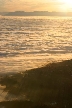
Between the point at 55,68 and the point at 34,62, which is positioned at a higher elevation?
the point at 55,68

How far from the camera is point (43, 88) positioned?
18.3m

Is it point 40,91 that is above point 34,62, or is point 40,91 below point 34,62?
above

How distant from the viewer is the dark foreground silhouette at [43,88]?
16.5 m

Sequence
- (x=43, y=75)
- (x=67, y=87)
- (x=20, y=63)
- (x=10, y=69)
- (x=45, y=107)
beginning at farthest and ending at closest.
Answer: (x=20, y=63) < (x=10, y=69) < (x=43, y=75) < (x=67, y=87) < (x=45, y=107)

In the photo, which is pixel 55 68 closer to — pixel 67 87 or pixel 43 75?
pixel 43 75

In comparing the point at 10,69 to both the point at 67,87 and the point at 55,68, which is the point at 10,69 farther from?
the point at 67,87

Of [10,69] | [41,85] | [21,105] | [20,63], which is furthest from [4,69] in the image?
[21,105]

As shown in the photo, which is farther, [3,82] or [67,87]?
[3,82]

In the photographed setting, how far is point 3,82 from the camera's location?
21.2 meters

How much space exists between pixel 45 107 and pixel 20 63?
15446mm

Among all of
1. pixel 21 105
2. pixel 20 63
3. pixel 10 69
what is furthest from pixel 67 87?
pixel 20 63

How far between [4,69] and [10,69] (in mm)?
626

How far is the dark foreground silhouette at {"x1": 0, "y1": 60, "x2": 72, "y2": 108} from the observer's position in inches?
649

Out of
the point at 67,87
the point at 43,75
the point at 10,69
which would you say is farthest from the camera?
the point at 10,69
